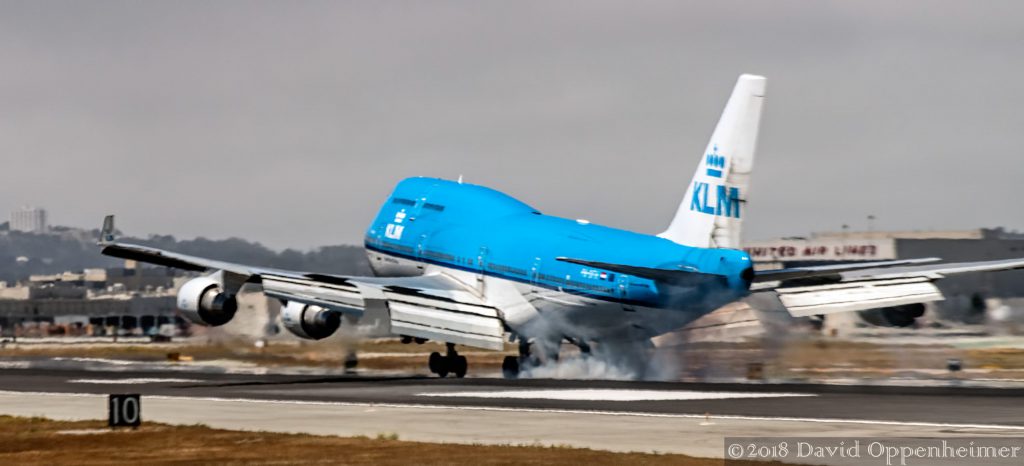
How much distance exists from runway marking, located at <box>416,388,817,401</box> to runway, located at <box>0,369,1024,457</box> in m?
0.04

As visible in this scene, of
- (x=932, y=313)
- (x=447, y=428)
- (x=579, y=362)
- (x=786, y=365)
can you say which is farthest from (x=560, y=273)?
(x=447, y=428)

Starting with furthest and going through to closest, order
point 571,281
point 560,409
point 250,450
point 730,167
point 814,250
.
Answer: point 814,250
point 571,281
point 730,167
point 560,409
point 250,450

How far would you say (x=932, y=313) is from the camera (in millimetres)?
63531

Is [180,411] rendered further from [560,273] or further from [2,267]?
[2,267]

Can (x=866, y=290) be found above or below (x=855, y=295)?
above

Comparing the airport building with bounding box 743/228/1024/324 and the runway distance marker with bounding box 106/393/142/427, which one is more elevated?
the airport building with bounding box 743/228/1024/324

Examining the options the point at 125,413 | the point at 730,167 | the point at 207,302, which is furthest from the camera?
the point at 207,302

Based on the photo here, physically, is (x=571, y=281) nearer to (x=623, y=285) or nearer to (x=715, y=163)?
(x=623, y=285)

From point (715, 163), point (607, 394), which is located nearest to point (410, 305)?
point (715, 163)

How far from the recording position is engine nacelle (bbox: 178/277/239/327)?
60000 millimetres

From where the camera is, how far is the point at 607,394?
155ft

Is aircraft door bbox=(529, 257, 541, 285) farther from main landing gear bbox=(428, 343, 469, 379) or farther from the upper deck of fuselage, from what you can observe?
main landing gear bbox=(428, 343, 469, 379)

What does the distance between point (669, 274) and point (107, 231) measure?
21.6m

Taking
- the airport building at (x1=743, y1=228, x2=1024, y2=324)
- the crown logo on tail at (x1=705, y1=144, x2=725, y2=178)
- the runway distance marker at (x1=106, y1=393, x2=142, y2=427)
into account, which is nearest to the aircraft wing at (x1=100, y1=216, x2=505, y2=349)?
the crown logo on tail at (x1=705, y1=144, x2=725, y2=178)
